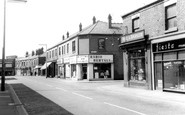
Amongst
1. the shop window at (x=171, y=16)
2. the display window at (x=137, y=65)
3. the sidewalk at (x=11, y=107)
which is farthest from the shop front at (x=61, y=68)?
the sidewalk at (x=11, y=107)

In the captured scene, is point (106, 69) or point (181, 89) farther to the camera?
point (106, 69)

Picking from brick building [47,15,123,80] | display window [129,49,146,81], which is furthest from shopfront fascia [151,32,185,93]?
brick building [47,15,123,80]

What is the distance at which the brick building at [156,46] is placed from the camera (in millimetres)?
15288

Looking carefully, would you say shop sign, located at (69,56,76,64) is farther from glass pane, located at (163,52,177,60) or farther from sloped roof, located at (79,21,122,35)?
glass pane, located at (163,52,177,60)

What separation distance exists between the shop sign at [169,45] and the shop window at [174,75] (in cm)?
106

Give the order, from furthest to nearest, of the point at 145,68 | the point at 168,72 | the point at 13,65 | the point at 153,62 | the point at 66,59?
the point at 13,65 → the point at 66,59 → the point at 145,68 → the point at 153,62 → the point at 168,72

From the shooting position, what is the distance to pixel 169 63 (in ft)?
53.4

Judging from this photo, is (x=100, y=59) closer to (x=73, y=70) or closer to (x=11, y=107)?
(x=73, y=70)

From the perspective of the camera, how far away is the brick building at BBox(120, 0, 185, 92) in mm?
15288

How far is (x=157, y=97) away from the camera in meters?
13.7

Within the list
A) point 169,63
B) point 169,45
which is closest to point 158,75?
point 169,63

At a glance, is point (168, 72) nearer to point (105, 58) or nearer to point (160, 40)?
point (160, 40)

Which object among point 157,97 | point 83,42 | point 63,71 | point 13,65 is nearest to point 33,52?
point 13,65

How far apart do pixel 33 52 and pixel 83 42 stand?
206 ft
